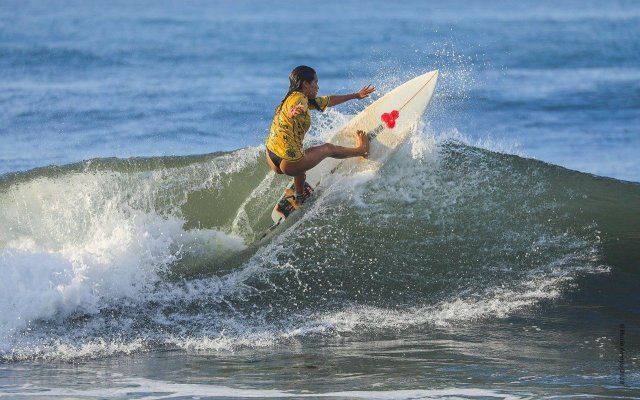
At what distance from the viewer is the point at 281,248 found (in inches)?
398

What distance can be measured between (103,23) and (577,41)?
14.7m

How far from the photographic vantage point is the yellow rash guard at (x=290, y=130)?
9.78 meters

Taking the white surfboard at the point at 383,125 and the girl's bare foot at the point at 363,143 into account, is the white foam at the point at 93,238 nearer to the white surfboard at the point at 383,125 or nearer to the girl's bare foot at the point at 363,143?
the white surfboard at the point at 383,125

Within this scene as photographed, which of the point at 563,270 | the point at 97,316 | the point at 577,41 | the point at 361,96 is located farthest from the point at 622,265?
the point at 577,41

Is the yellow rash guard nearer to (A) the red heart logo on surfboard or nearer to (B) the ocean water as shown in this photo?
(B) the ocean water

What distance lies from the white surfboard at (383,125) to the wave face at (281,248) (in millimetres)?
145

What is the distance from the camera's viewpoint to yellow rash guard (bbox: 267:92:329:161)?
9.78 metres

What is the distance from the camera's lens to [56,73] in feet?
84.0

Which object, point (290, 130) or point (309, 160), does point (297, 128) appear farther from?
point (309, 160)

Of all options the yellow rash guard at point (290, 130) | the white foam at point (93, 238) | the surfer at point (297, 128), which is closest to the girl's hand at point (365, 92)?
the surfer at point (297, 128)

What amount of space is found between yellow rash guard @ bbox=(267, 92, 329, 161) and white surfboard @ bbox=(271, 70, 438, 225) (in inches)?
32.2

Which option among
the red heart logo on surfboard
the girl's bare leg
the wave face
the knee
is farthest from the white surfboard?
the knee

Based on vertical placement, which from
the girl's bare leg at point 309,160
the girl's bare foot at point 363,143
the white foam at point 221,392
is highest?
the girl's bare foot at point 363,143

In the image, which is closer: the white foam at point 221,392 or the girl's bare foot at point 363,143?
the white foam at point 221,392
